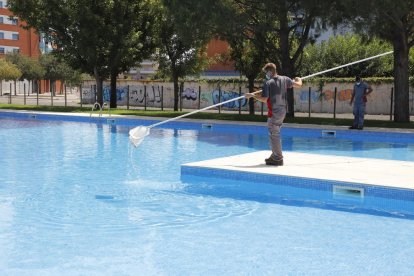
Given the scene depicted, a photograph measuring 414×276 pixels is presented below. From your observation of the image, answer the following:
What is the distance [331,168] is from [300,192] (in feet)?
4.09

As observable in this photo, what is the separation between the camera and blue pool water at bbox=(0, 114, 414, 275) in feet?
20.1

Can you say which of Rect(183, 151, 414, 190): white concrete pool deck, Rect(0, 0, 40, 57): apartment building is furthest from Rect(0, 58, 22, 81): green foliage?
Rect(183, 151, 414, 190): white concrete pool deck

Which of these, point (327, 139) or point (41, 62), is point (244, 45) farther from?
point (41, 62)

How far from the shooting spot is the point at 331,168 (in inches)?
415

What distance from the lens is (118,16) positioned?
30703 mm

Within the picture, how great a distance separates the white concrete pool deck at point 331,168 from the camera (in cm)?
939

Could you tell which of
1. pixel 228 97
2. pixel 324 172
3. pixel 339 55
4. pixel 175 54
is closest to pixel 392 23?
pixel 175 54

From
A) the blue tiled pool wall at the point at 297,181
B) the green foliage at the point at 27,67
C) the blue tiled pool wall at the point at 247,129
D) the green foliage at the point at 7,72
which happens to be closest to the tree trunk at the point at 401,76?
the blue tiled pool wall at the point at 247,129

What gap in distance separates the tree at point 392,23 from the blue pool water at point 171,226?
9.18m

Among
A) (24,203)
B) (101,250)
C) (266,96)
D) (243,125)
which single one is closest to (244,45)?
(243,125)

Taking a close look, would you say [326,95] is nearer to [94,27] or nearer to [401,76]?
[401,76]

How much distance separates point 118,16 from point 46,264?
25966mm

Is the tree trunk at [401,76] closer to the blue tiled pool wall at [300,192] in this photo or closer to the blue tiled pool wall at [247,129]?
the blue tiled pool wall at [247,129]

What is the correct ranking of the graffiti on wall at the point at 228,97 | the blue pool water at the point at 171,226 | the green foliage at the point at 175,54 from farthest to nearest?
the graffiti on wall at the point at 228,97, the green foliage at the point at 175,54, the blue pool water at the point at 171,226
